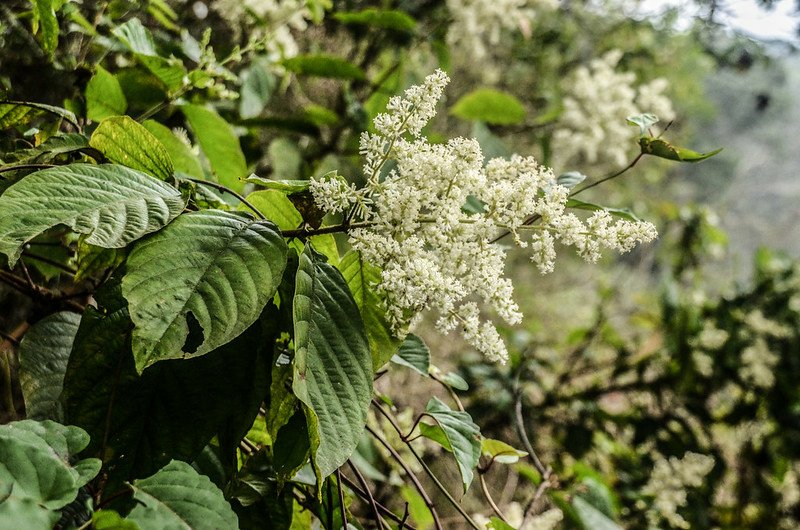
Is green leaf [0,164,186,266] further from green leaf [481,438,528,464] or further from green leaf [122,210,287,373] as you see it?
green leaf [481,438,528,464]

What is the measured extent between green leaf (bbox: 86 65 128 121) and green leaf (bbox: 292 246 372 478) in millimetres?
575

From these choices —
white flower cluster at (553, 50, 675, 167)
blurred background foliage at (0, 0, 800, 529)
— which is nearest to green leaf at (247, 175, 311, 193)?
blurred background foliage at (0, 0, 800, 529)

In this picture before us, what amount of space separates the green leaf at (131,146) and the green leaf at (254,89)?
0.78 meters

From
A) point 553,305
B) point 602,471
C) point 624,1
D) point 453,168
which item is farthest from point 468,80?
point 453,168

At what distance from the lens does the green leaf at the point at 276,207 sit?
639 millimetres

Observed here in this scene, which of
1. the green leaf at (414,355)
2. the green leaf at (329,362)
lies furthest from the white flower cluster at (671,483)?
the green leaf at (329,362)

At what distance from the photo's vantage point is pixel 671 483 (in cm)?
179

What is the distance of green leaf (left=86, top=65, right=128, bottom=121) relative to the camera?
0.89 meters

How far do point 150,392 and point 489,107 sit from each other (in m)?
1.58

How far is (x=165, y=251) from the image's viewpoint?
0.46m

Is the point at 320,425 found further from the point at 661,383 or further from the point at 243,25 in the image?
the point at 661,383

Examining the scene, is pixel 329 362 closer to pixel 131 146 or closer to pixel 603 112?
pixel 131 146

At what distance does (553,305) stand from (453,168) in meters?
3.82

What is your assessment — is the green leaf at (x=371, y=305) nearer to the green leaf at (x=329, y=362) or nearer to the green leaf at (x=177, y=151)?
the green leaf at (x=329, y=362)
